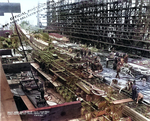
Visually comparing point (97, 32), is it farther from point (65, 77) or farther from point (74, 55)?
point (65, 77)

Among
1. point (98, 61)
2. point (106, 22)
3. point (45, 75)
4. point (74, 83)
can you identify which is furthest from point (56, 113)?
A: point (106, 22)

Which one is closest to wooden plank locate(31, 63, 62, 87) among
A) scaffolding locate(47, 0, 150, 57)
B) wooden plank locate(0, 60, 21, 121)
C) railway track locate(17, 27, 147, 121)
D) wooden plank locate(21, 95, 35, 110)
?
railway track locate(17, 27, 147, 121)

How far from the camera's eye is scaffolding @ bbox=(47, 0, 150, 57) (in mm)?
4754

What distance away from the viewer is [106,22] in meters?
6.66

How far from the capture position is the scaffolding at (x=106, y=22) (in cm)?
475

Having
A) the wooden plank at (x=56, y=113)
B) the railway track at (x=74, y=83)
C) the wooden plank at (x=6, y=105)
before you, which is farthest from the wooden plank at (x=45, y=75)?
the wooden plank at (x=6, y=105)

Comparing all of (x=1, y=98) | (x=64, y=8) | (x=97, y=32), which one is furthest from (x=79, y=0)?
(x=1, y=98)

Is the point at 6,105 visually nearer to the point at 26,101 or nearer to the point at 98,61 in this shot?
the point at 26,101

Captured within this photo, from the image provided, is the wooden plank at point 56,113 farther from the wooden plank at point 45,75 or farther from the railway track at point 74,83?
the wooden plank at point 45,75

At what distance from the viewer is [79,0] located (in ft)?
18.2

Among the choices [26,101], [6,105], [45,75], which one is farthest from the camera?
[45,75]

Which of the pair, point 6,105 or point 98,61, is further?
point 98,61

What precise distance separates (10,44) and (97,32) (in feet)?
12.4

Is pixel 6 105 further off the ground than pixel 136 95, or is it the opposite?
pixel 6 105
